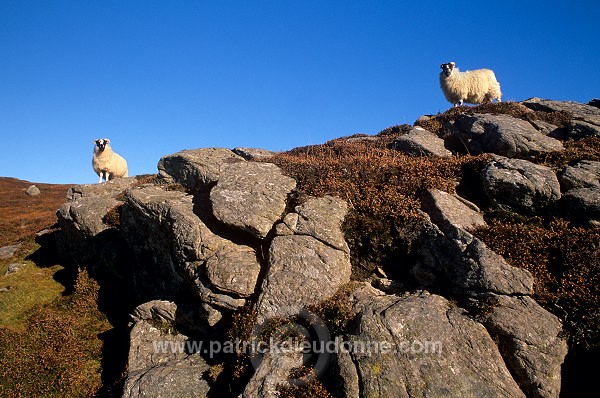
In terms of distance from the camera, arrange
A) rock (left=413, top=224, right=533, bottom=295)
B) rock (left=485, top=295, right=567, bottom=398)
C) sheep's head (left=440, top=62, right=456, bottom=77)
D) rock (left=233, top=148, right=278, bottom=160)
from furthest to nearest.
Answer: sheep's head (left=440, top=62, right=456, bottom=77), rock (left=233, top=148, right=278, bottom=160), rock (left=413, top=224, right=533, bottom=295), rock (left=485, top=295, right=567, bottom=398)

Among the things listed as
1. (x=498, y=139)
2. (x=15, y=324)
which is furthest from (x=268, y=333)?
(x=498, y=139)

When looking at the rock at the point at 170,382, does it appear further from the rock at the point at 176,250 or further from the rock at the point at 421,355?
the rock at the point at 421,355

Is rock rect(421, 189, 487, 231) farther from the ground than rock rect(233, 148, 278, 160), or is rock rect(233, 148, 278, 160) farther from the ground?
rock rect(233, 148, 278, 160)

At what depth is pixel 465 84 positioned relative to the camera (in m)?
24.6

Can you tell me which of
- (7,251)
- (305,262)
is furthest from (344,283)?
(7,251)

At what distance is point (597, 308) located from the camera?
27.3 ft

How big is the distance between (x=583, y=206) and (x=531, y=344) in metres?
5.79

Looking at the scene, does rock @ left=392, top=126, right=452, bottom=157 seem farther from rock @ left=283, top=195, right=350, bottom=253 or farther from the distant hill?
the distant hill

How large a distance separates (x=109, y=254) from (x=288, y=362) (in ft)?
40.1

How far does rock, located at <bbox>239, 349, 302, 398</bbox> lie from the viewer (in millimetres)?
7887

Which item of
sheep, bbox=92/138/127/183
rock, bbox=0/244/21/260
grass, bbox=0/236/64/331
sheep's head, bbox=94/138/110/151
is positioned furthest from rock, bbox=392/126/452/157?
rock, bbox=0/244/21/260

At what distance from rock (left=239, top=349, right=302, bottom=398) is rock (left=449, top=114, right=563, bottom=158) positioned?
13.3 meters

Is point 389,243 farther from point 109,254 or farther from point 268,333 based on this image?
point 109,254

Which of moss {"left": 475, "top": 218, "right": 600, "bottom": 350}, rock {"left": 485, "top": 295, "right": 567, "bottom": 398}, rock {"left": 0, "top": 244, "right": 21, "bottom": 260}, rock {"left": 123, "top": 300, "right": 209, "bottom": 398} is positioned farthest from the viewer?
rock {"left": 0, "top": 244, "right": 21, "bottom": 260}
